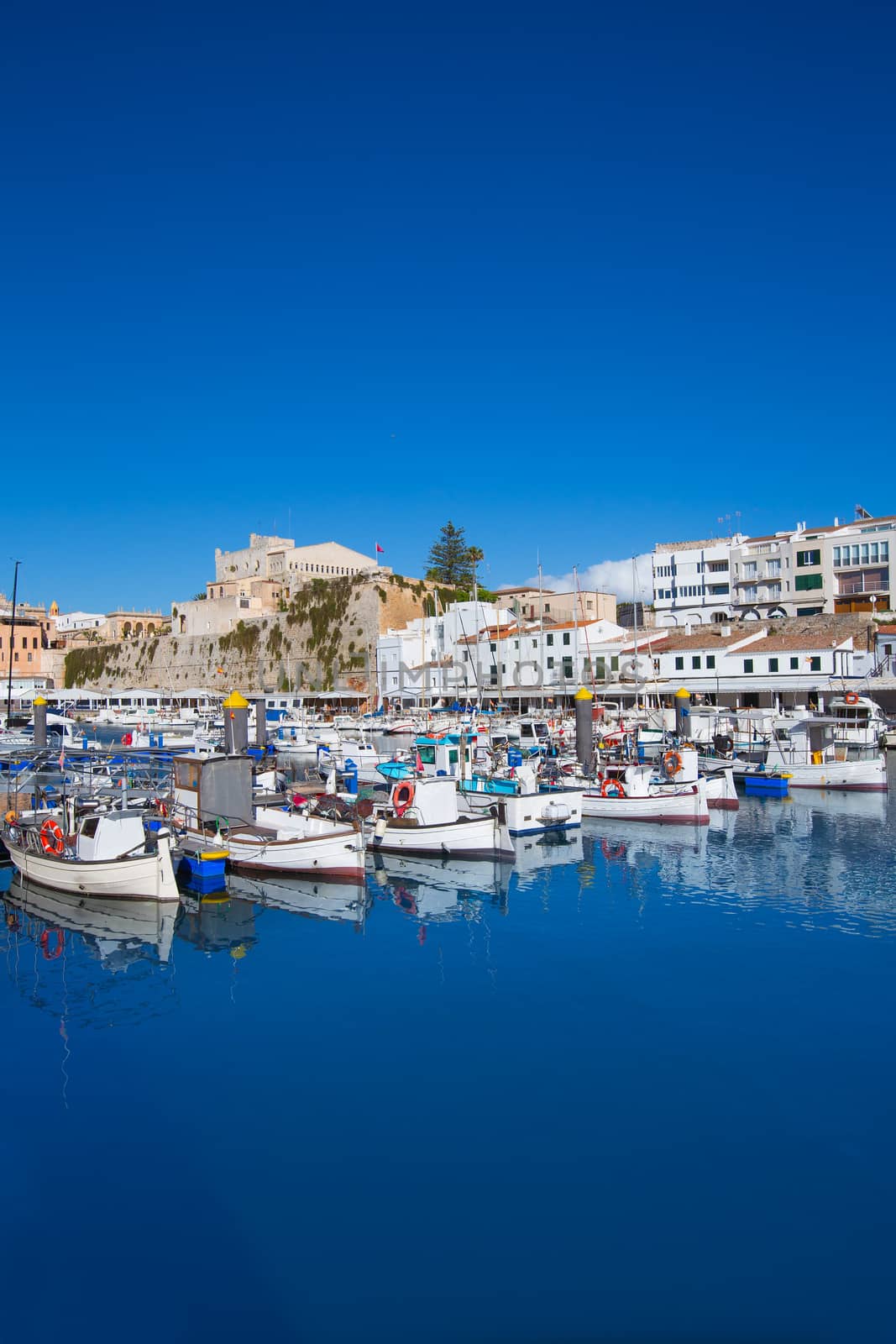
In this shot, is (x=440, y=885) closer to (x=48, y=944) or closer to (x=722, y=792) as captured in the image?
(x=48, y=944)

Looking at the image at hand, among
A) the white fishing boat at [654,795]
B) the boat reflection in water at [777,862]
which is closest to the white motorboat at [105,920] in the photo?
the boat reflection in water at [777,862]

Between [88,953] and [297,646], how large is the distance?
52596mm

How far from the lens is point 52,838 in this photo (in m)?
17.5

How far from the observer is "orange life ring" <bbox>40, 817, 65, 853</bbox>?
56.6ft

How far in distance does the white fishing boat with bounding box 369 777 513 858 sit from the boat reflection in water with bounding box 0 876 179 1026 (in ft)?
17.3

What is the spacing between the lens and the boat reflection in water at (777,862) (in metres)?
16.0

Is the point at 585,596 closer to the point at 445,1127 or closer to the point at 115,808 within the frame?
the point at 115,808

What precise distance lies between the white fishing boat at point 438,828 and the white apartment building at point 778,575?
3778 centimetres

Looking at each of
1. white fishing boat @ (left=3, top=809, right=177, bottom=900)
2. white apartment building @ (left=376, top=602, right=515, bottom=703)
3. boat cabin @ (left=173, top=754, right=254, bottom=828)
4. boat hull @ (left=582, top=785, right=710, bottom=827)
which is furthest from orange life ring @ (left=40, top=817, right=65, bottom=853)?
white apartment building @ (left=376, top=602, right=515, bottom=703)

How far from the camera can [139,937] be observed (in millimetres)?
14758

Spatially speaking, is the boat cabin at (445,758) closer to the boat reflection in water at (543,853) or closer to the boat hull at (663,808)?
the boat reflection in water at (543,853)

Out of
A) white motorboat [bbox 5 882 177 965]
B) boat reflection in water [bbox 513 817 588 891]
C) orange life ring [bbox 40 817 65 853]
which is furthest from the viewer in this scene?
boat reflection in water [bbox 513 817 588 891]

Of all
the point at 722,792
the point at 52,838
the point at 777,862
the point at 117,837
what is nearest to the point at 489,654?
the point at 722,792

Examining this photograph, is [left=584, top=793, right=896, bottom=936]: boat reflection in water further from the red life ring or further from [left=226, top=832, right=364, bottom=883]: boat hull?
the red life ring
